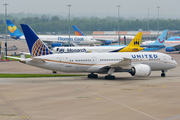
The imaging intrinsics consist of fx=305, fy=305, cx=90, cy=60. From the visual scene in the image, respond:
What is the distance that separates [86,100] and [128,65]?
43.4 feet

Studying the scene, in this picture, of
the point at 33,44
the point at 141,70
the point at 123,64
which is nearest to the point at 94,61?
the point at 123,64

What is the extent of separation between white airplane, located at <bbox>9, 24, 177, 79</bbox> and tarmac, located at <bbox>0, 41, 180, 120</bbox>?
175 centimetres

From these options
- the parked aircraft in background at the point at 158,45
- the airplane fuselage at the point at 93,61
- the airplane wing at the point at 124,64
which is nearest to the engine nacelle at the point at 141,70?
the airplane wing at the point at 124,64

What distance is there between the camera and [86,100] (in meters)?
26.3

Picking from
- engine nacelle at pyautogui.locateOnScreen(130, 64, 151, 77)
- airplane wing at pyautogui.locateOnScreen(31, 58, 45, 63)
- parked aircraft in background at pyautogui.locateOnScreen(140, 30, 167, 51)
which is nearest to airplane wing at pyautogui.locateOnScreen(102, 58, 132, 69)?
engine nacelle at pyautogui.locateOnScreen(130, 64, 151, 77)

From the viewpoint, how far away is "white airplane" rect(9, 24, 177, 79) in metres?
37.4

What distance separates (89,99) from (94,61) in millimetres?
12921

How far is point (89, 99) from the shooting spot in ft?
87.7

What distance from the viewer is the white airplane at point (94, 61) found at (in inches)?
1471

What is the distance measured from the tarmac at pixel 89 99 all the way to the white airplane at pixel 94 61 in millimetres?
1748

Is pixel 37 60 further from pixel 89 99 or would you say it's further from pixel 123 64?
pixel 89 99

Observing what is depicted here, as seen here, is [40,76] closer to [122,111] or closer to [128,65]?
[128,65]

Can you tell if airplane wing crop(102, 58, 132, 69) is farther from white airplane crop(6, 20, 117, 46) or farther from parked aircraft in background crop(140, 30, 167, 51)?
white airplane crop(6, 20, 117, 46)

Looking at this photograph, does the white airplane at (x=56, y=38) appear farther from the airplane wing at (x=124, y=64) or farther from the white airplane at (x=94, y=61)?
the airplane wing at (x=124, y=64)
